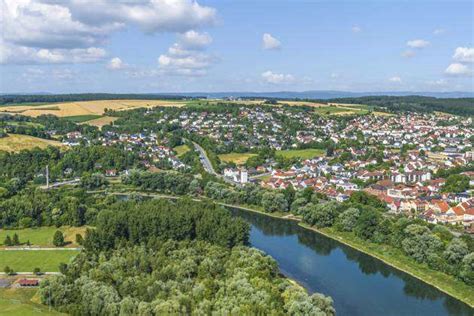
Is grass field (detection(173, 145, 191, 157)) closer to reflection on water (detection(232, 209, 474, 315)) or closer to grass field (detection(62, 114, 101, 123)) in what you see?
grass field (detection(62, 114, 101, 123))

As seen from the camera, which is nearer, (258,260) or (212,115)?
(258,260)

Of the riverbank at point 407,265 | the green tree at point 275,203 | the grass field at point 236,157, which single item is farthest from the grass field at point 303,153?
the riverbank at point 407,265

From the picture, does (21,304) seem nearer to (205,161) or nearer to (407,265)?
(407,265)

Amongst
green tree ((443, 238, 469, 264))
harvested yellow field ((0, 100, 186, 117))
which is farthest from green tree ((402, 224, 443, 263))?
harvested yellow field ((0, 100, 186, 117))

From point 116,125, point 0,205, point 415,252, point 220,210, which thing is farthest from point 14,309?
point 116,125

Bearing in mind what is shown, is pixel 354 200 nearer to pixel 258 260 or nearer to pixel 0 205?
pixel 258 260

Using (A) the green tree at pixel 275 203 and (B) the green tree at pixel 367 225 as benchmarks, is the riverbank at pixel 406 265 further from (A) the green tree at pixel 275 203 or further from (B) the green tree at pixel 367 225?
(A) the green tree at pixel 275 203
